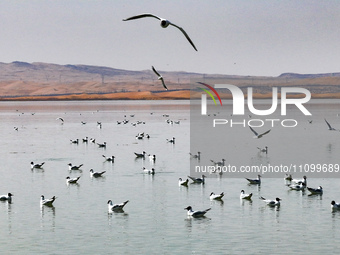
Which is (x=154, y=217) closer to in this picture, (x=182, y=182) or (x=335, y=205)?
(x=335, y=205)

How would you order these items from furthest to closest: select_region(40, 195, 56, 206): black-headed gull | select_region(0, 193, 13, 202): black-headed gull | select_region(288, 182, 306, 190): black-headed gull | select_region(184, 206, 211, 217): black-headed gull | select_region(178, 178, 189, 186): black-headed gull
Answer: select_region(178, 178, 189, 186): black-headed gull, select_region(288, 182, 306, 190): black-headed gull, select_region(0, 193, 13, 202): black-headed gull, select_region(40, 195, 56, 206): black-headed gull, select_region(184, 206, 211, 217): black-headed gull

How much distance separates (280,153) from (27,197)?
2416 centimetres

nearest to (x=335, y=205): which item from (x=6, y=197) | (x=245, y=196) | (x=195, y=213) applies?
(x=245, y=196)

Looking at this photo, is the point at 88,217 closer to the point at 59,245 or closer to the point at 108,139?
the point at 59,245

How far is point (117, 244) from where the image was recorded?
71.4 ft

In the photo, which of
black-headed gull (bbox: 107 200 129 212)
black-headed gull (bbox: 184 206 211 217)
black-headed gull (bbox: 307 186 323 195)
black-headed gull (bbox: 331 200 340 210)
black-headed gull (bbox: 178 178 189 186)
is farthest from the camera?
Result: black-headed gull (bbox: 178 178 189 186)

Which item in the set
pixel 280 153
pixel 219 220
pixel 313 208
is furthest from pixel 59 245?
pixel 280 153

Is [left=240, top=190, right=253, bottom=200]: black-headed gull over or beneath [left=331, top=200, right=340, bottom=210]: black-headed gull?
over

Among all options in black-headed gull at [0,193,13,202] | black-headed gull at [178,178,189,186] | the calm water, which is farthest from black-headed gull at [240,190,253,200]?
black-headed gull at [0,193,13,202]

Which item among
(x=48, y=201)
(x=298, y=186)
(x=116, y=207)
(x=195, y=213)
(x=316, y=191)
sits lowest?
(x=195, y=213)

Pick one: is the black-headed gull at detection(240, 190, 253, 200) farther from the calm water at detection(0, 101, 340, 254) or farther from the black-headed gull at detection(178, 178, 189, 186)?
the black-headed gull at detection(178, 178, 189, 186)

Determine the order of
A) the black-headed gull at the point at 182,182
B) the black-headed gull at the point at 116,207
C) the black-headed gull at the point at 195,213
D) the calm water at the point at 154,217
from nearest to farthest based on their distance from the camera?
the calm water at the point at 154,217 < the black-headed gull at the point at 195,213 < the black-headed gull at the point at 116,207 < the black-headed gull at the point at 182,182

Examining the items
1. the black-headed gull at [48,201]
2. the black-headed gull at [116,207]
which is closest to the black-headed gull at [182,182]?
the black-headed gull at [116,207]

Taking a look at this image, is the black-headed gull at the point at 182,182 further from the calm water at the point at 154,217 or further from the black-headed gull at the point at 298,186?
the black-headed gull at the point at 298,186
